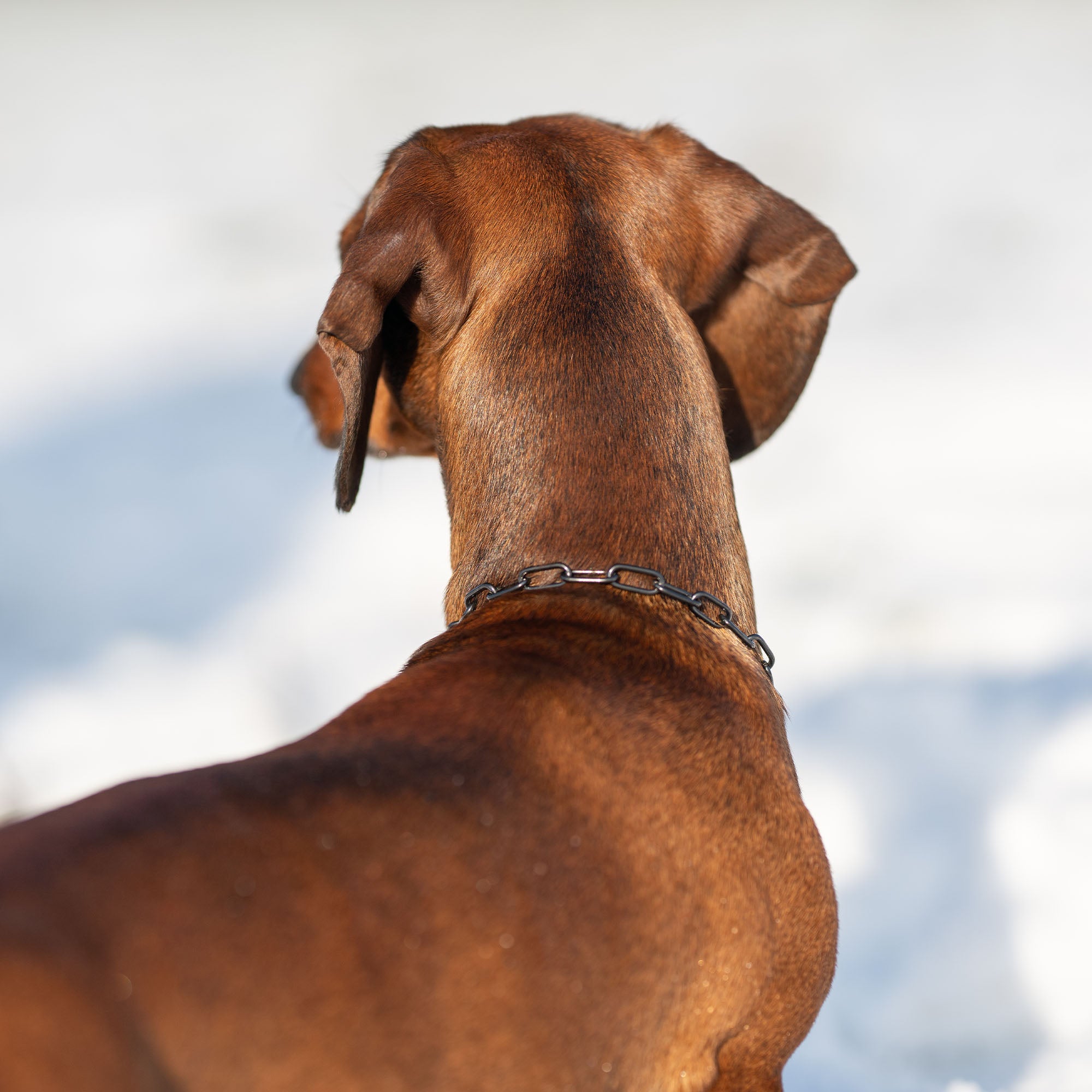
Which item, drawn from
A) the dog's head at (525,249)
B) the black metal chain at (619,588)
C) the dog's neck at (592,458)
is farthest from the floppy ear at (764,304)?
the black metal chain at (619,588)

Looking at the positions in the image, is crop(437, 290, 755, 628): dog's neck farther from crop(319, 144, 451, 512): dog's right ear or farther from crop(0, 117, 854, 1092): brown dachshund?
crop(319, 144, 451, 512): dog's right ear

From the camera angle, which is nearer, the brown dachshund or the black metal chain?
the brown dachshund

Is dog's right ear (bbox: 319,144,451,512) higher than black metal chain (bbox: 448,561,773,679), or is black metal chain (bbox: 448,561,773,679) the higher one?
dog's right ear (bbox: 319,144,451,512)

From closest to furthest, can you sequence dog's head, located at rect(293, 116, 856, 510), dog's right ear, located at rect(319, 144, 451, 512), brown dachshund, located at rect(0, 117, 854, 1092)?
brown dachshund, located at rect(0, 117, 854, 1092), dog's right ear, located at rect(319, 144, 451, 512), dog's head, located at rect(293, 116, 856, 510)

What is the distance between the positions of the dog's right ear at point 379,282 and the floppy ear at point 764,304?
29.3 inches

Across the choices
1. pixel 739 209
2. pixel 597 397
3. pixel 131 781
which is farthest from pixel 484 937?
pixel 739 209

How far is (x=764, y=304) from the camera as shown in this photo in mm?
→ 3676

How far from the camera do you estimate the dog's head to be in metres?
3.02

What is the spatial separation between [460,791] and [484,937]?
0.73 ft

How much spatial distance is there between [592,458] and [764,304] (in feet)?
3.58

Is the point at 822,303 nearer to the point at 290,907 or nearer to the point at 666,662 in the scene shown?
the point at 666,662

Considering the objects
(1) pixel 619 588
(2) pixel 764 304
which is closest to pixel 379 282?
(1) pixel 619 588

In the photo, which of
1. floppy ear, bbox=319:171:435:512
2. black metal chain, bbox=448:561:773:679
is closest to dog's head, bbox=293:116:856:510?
floppy ear, bbox=319:171:435:512

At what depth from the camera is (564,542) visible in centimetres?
277
